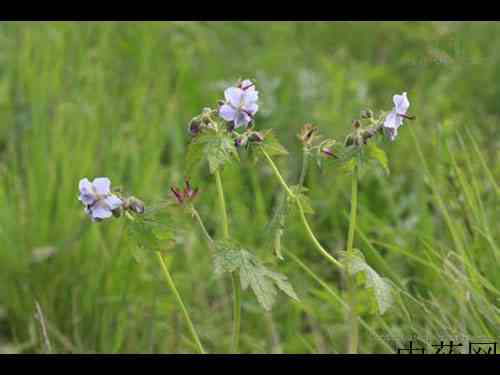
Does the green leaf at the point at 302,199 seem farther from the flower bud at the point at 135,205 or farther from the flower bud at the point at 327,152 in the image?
the flower bud at the point at 135,205

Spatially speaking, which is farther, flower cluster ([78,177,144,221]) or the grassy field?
the grassy field

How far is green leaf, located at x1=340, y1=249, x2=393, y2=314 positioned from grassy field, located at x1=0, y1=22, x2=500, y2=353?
0.15m

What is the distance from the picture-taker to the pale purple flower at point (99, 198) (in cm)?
165

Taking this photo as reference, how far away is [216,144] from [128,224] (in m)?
0.22

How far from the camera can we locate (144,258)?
1.72 meters

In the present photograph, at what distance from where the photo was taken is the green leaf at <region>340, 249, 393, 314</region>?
1.65m

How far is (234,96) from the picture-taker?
5.27 feet

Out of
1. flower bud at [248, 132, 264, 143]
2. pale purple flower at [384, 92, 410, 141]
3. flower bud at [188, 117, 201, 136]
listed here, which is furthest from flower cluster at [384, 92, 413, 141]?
flower bud at [188, 117, 201, 136]

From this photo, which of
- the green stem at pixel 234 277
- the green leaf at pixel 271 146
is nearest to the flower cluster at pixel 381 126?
the green leaf at pixel 271 146

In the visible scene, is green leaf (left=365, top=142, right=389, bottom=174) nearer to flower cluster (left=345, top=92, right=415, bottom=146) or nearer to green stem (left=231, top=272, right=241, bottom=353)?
flower cluster (left=345, top=92, right=415, bottom=146)

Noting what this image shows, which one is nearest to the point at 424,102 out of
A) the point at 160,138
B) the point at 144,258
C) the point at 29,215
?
the point at 160,138

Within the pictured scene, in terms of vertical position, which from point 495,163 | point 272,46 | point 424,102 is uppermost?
point 272,46

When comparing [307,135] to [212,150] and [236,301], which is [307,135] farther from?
[236,301]

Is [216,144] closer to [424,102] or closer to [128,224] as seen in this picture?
[128,224]
